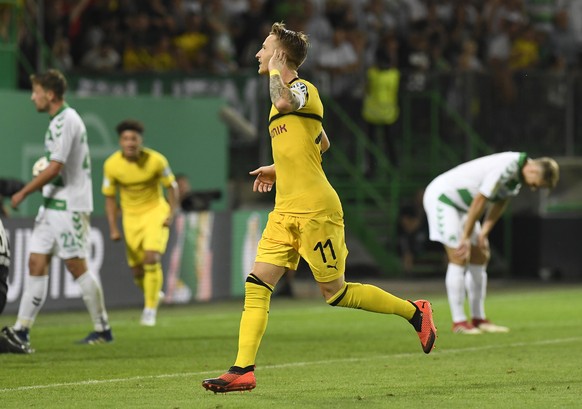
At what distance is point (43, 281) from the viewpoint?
12469 millimetres

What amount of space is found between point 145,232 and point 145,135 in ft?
18.3

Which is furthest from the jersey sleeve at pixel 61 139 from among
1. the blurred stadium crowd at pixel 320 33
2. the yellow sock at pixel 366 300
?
the blurred stadium crowd at pixel 320 33

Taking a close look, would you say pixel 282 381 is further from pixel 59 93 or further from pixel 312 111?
pixel 59 93

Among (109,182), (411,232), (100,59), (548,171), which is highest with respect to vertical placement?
(100,59)

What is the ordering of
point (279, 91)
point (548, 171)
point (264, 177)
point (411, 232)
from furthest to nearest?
point (411, 232)
point (548, 171)
point (264, 177)
point (279, 91)

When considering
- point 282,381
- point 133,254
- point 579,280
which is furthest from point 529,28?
point 282,381

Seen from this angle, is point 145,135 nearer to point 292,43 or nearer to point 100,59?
point 100,59

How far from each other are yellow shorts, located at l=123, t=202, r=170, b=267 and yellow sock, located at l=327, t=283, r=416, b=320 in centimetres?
613

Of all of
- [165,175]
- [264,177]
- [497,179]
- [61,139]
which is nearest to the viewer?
[264,177]

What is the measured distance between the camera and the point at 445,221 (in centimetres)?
1411

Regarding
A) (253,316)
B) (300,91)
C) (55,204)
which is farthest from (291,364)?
(300,91)

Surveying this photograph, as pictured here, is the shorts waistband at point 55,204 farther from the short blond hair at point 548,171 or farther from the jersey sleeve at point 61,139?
the short blond hair at point 548,171

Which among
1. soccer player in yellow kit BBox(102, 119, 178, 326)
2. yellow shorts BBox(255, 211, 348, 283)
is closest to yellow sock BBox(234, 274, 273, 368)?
yellow shorts BBox(255, 211, 348, 283)

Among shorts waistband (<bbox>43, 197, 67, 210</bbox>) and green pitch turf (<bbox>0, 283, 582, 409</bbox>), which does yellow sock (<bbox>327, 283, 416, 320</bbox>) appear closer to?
green pitch turf (<bbox>0, 283, 582, 409</bbox>)
